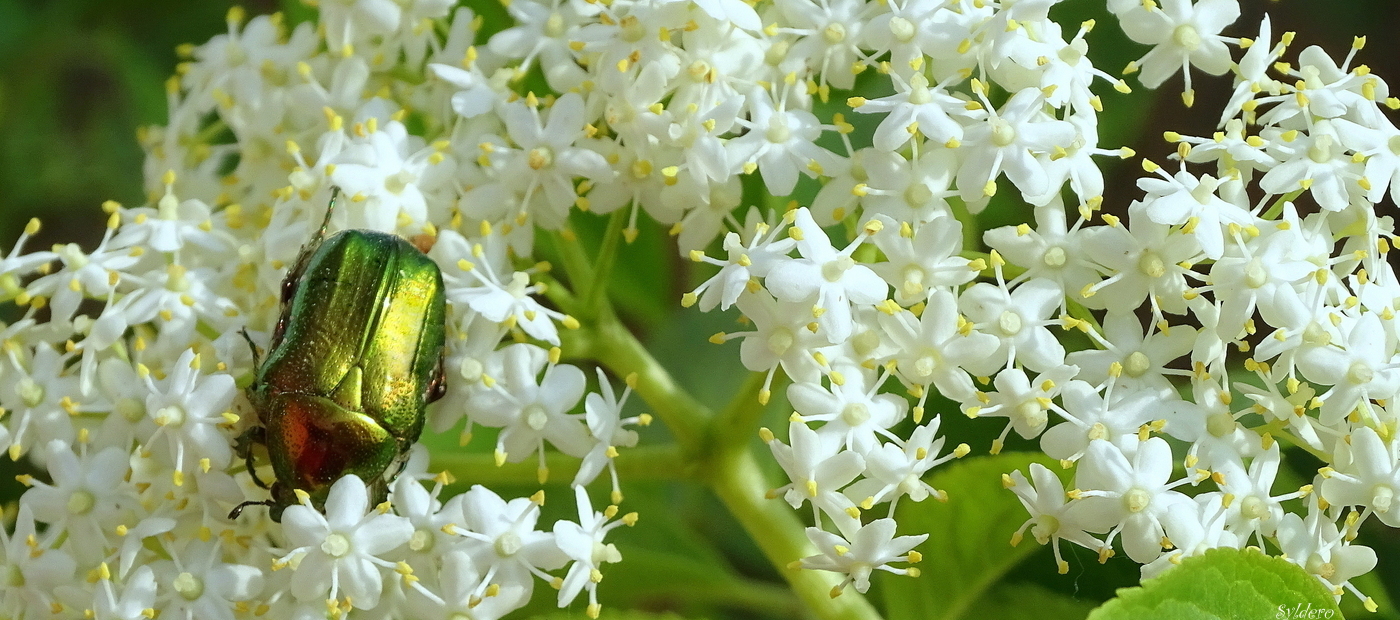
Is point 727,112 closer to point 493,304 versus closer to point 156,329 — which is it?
point 493,304

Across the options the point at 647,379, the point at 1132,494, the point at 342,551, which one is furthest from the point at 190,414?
the point at 1132,494

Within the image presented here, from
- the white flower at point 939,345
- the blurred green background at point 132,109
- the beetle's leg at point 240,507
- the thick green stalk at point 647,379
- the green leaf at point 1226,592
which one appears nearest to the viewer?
the green leaf at point 1226,592

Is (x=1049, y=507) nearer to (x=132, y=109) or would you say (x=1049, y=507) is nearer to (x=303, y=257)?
(x=303, y=257)

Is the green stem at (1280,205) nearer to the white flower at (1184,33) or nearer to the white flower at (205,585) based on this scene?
the white flower at (1184,33)

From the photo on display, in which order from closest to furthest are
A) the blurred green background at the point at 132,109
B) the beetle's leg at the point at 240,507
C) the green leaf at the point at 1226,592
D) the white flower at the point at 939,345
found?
the green leaf at the point at 1226,592, the white flower at the point at 939,345, the beetle's leg at the point at 240,507, the blurred green background at the point at 132,109

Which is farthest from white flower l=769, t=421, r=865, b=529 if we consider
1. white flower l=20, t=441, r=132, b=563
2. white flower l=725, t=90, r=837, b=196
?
white flower l=20, t=441, r=132, b=563

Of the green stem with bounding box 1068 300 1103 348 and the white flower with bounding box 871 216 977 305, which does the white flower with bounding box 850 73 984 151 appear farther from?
the green stem with bounding box 1068 300 1103 348

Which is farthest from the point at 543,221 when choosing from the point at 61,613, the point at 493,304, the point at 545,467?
the point at 61,613

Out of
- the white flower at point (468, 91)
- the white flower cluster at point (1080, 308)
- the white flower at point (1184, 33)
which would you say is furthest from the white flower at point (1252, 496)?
the white flower at point (468, 91)

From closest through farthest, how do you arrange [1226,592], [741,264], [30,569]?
1. [1226,592]
2. [741,264]
3. [30,569]
